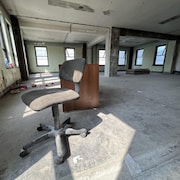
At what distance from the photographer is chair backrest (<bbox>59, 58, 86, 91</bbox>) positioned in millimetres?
1074

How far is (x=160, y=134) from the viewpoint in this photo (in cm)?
117

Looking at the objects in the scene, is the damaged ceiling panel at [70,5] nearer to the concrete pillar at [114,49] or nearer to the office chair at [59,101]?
the concrete pillar at [114,49]

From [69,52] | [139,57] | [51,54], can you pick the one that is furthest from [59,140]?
[139,57]

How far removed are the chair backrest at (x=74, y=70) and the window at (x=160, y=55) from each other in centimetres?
978

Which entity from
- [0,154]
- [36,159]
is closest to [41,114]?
[0,154]

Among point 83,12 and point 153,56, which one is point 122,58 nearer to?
point 153,56

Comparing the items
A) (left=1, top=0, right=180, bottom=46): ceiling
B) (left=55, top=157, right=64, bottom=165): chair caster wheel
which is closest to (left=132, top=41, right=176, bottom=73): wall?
(left=1, top=0, right=180, bottom=46): ceiling

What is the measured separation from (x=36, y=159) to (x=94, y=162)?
0.49 metres

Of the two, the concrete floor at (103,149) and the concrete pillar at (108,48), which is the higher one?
the concrete pillar at (108,48)

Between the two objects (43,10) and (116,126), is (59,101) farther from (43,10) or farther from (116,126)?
(43,10)

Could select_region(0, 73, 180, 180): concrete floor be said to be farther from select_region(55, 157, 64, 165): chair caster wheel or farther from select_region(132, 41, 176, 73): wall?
select_region(132, 41, 176, 73): wall

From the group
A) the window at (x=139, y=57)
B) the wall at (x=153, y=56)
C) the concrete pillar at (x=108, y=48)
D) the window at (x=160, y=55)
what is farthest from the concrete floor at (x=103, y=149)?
the window at (x=139, y=57)

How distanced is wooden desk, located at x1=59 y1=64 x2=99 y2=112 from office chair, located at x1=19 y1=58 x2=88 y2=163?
44 centimetres

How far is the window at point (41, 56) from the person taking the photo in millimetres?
8875
